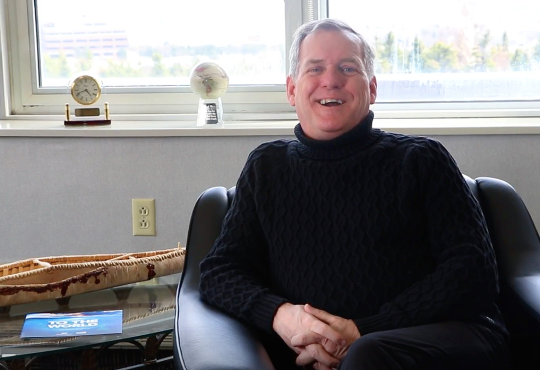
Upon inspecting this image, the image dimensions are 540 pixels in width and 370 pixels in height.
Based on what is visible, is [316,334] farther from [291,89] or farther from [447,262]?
[291,89]

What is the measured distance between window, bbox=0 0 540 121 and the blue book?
3.52 ft

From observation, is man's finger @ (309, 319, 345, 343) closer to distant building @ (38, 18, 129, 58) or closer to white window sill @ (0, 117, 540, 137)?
white window sill @ (0, 117, 540, 137)

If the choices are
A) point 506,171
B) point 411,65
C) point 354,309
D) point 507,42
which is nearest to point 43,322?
point 354,309

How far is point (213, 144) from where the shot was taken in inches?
90.0

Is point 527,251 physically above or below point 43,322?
above

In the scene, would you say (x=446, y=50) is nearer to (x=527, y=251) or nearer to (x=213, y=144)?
(x=213, y=144)

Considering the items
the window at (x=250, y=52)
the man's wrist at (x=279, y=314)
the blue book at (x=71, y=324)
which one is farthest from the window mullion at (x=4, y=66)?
the man's wrist at (x=279, y=314)

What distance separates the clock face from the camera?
2.51m

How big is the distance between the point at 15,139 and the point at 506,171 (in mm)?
1443

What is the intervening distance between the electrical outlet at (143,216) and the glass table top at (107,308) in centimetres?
48

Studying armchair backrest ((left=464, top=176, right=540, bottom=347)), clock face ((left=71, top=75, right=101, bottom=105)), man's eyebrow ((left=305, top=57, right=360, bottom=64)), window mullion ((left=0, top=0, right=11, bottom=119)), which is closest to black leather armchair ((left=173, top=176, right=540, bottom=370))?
armchair backrest ((left=464, top=176, right=540, bottom=347))

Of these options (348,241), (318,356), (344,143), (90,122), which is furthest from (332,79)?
(90,122)

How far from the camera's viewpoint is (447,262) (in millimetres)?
1465

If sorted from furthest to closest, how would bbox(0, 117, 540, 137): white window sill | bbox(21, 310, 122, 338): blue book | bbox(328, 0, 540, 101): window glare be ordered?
bbox(328, 0, 540, 101): window glare
bbox(0, 117, 540, 137): white window sill
bbox(21, 310, 122, 338): blue book
